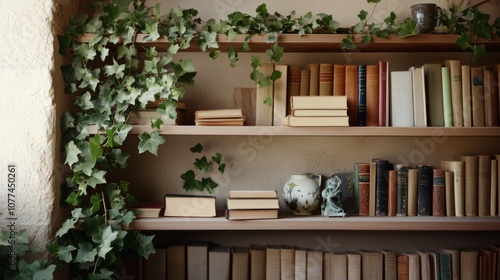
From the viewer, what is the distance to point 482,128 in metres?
2.21

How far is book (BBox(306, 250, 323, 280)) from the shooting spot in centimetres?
233

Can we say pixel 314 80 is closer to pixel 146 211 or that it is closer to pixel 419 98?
pixel 419 98

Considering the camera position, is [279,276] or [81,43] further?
[279,276]

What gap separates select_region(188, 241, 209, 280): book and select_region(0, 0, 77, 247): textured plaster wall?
642 millimetres

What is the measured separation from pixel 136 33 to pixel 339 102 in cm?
96

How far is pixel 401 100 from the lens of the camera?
2285 millimetres

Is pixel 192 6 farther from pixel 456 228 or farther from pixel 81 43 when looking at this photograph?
pixel 456 228

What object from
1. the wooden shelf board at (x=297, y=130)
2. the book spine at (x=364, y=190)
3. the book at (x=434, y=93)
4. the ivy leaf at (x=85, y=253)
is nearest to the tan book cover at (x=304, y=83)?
the wooden shelf board at (x=297, y=130)

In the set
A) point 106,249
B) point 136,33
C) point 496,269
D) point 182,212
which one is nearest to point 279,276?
point 182,212

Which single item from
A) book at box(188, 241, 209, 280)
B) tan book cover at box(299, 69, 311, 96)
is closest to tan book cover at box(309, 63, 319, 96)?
tan book cover at box(299, 69, 311, 96)

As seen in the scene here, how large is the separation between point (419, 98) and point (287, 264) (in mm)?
984

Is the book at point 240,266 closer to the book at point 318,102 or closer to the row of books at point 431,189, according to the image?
the row of books at point 431,189

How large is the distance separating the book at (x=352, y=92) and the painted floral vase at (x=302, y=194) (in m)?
0.34

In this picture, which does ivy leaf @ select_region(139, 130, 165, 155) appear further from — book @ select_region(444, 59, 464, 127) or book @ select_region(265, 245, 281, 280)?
book @ select_region(444, 59, 464, 127)
